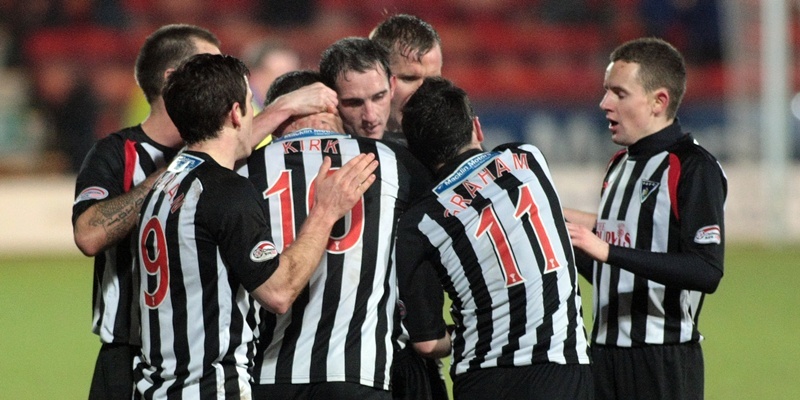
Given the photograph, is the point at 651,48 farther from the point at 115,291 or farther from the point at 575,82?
Answer: the point at 575,82

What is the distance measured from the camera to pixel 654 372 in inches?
163

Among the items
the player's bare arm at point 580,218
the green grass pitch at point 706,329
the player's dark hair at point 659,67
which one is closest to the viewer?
the player's dark hair at point 659,67

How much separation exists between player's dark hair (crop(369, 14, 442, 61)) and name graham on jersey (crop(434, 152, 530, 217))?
112 cm

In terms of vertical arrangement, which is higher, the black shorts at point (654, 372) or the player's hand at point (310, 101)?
the player's hand at point (310, 101)

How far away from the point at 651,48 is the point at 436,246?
128cm

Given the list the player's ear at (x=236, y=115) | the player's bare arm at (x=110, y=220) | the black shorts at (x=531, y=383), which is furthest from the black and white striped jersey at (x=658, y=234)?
the player's bare arm at (x=110, y=220)

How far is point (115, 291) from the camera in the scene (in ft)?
13.0

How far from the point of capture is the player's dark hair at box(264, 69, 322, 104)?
396 centimetres

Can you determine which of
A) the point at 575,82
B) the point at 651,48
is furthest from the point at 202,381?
the point at 575,82

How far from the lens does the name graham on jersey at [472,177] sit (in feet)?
12.1

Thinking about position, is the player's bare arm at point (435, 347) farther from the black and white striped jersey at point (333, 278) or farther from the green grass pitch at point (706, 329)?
the green grass pitch at point (706, 329)

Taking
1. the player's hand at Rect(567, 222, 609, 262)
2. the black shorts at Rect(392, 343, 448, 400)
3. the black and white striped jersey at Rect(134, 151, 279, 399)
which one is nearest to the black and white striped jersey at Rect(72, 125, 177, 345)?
the black and white striped jersey at Rect(134, 151, 279, 399)

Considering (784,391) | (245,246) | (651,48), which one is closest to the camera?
(245,246)

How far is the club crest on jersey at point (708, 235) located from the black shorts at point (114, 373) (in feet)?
7.09
